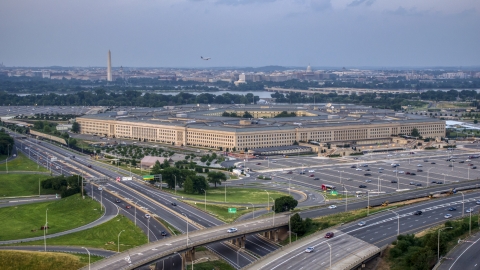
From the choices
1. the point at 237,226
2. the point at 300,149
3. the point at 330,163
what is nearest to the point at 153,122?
the point at 300,149

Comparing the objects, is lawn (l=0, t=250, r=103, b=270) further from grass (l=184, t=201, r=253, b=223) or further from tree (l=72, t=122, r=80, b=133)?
tree (l=72, t=122, r=80, b=133)

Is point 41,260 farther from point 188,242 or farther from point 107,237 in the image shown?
point 188,242

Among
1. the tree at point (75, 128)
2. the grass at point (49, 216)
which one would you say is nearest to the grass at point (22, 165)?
the grass at point (49, 216)

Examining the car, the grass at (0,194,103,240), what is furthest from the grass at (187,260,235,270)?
the grass at (0,194,103,240)

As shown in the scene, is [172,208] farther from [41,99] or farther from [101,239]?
[41,99]

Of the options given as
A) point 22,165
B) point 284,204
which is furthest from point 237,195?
point 22,165

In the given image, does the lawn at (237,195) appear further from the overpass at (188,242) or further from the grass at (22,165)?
the grass at (22,165)
